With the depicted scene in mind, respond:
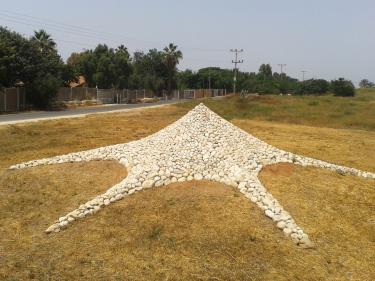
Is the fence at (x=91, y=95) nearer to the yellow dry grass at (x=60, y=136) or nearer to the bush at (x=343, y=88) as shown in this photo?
the yellow dry grass at (x=60, y=136)

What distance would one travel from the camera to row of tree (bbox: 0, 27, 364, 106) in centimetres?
3859

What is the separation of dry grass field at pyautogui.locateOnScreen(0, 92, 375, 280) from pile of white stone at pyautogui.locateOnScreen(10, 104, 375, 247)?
302 mm

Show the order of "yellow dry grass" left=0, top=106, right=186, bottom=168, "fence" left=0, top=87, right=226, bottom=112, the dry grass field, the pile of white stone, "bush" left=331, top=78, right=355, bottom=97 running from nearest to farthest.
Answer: the dry grass field, the pile of white stone, "yellow dry grass" left=0, top=106, right=186, bottom=168, "fence" left=0, top=87, right=226, bottom=112, "bush" left=331, top=78, right=355, bottom=97

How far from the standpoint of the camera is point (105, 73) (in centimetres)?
6469

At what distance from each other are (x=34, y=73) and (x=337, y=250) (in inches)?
1420

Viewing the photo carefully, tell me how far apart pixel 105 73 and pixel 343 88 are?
4699 centimetres

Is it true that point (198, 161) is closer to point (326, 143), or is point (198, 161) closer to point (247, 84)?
point (326, 143)

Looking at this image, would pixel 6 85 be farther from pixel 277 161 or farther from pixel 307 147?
→ pixel 277 161

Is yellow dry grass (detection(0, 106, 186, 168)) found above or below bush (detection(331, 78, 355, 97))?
below

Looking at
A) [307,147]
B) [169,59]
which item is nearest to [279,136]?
[307,147]

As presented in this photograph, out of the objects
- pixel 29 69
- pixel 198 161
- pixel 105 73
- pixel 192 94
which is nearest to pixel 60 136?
pixel 198 161

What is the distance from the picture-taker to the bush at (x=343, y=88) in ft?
273

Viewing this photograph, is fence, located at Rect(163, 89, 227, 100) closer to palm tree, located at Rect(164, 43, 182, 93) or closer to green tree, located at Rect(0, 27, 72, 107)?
palm tree, located at Rect(164, 43, 182, 93)

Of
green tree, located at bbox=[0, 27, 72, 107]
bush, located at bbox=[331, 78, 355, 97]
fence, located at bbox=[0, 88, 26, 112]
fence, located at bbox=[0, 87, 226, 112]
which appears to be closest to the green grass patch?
green tree, located at bbox=[0, 27, 72, 107]
